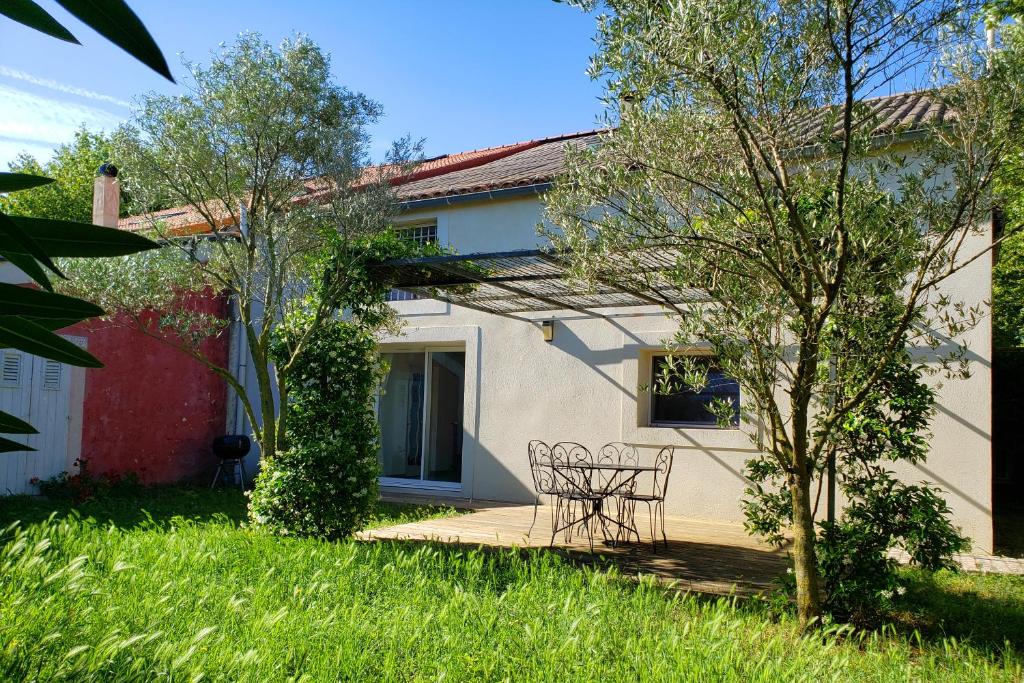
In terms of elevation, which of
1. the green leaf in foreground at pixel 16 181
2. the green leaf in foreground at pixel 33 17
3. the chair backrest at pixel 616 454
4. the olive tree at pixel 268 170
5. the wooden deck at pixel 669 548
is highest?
the olive tree at pixel 268 170

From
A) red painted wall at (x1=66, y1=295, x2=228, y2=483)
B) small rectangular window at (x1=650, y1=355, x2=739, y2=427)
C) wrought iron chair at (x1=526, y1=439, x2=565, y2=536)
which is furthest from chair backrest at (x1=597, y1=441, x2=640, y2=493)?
red painted wall at (x1=66, y1=295, x2=228, y2=483)

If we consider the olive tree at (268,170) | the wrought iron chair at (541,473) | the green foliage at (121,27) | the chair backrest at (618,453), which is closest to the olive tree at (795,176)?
the olive tree at (268,170)

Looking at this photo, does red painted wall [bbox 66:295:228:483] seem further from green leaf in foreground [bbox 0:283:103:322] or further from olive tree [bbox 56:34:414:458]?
green leaf in foreground [bbox 0:283:103:322]

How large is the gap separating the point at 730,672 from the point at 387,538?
17.1 feet

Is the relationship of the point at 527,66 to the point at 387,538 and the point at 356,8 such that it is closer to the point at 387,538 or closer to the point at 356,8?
the point at 356,8

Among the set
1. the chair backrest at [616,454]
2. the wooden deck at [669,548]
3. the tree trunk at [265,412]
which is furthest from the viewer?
the chair backrest at [616,454]

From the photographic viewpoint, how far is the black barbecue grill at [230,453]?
13.0 metres

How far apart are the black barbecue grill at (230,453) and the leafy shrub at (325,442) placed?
570cm

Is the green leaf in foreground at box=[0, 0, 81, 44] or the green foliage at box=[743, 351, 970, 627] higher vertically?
the green leaf in foreground at box=[0, 0, 81, 44]

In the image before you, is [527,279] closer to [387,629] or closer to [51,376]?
[387,629]

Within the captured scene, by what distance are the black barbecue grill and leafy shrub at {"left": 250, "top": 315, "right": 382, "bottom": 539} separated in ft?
18.7

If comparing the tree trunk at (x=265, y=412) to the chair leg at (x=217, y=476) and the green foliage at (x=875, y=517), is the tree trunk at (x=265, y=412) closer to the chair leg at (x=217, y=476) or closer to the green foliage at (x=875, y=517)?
the green foliage at (x=875, y=517)

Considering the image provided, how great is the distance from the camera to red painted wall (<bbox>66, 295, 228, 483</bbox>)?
470 inches

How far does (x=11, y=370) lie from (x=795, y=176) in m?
10.6
